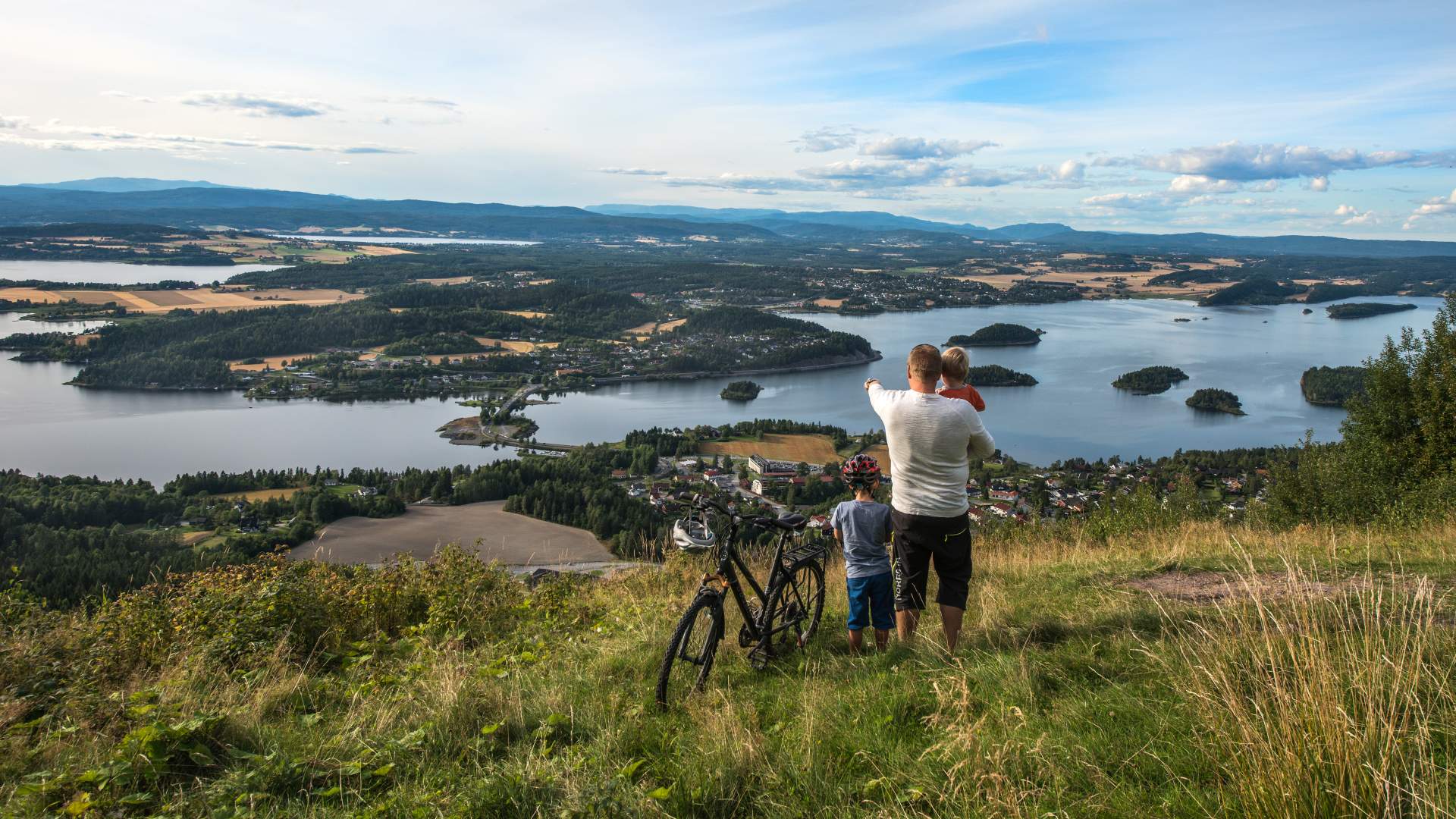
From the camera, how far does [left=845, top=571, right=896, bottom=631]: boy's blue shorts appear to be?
3.38 meters

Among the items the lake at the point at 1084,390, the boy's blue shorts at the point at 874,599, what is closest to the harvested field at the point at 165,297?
the lake at the point at 1084,390

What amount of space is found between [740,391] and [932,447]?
145ft

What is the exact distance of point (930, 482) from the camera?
318 centimetres

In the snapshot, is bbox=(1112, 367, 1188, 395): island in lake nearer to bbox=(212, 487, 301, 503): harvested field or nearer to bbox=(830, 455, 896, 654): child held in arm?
bbox=(212, 487, 301, 503): harvested field

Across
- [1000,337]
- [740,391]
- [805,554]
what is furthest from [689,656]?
[1000,337]

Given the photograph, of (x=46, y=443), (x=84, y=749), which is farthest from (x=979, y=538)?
(x=46, y=443)

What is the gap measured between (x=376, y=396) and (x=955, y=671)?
4942cm

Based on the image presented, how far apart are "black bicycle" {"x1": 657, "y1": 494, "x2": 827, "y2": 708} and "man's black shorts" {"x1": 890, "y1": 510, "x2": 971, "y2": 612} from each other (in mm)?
433

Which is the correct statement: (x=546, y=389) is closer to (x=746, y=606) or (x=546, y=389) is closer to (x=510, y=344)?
(x=510, y=344)

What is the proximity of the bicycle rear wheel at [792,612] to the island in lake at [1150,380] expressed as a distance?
46.4 m

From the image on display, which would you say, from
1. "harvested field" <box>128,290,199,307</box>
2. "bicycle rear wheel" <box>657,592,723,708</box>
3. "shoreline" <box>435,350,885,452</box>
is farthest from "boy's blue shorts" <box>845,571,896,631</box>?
"harvested field" <box>128,290,199,307</box>

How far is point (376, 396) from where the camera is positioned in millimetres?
47188

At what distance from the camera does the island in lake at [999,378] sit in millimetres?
45312

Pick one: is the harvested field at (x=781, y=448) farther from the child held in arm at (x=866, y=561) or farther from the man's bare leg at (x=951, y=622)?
the man's bare leg at (x=951, y=622)
